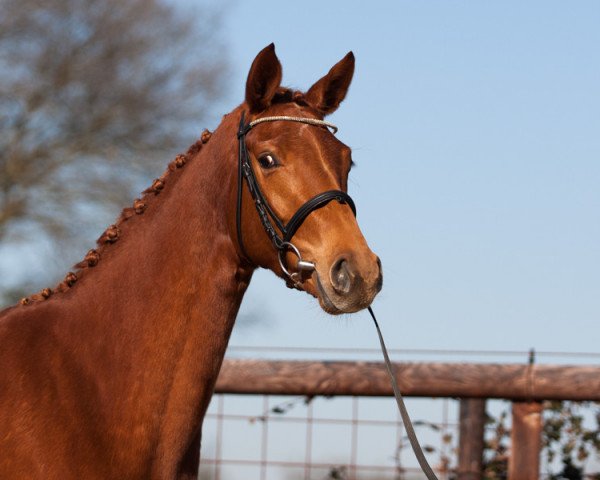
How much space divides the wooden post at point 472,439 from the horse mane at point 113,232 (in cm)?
241

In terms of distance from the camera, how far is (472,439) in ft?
17.9

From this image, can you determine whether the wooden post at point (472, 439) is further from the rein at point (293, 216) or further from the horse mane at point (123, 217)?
the horse mane at point (123, 217)

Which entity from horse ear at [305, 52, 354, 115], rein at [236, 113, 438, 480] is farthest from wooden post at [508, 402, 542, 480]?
horse ear at [305, 52, 354, 115]

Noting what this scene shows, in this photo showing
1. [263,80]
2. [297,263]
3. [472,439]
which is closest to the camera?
[297,263]

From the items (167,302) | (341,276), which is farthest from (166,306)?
(341,276)

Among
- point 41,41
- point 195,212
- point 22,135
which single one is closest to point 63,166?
point 22,135

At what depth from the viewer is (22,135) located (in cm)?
1526

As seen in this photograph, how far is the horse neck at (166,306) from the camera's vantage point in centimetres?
331

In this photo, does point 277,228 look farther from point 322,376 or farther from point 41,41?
point 41,41

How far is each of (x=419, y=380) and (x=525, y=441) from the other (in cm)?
61

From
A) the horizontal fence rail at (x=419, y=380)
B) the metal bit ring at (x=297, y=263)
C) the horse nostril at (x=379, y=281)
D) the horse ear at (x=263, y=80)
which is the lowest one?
the horizontal fence rail at (x=419, y=380)

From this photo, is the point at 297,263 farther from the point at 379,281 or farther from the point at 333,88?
the point at 333,88

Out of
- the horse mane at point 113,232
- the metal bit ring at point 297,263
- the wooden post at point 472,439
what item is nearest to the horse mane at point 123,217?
the horse mane at point 113,232

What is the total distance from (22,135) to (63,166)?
2.41 feet
